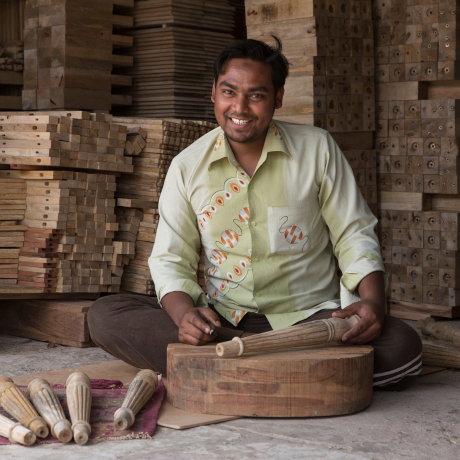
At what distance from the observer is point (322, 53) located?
5.07m

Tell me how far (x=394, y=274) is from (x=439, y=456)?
3259mm

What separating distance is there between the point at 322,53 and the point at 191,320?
103 inches

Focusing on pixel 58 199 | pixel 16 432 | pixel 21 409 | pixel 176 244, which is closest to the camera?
pixel 16 432

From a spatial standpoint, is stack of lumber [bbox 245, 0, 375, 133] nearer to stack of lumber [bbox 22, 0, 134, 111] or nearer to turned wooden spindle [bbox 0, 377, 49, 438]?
stack of lumber [bbox 22, 0, 134, 111]

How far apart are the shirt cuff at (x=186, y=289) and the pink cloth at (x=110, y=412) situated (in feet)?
1.30

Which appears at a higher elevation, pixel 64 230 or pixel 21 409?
pixel 64 230

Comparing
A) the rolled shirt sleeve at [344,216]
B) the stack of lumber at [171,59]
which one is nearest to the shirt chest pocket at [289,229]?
the rolled shirt sleeve at [344,216]

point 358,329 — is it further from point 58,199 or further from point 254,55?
point 58,199

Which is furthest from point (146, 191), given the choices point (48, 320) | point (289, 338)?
point (289, 338)

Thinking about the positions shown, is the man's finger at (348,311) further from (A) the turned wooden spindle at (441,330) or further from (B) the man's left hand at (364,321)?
(A) the turned wooden spindle at (441,330)

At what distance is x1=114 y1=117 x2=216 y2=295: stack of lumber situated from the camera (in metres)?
5.08

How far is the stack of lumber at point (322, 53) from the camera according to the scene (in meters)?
5.04

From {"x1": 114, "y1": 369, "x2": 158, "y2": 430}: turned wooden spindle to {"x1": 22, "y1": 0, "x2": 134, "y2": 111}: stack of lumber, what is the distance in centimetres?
308

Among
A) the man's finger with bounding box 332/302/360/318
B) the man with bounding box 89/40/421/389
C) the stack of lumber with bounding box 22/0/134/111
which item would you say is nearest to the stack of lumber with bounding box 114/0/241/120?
the stack of lumber with bounding box 22/0/134/111
